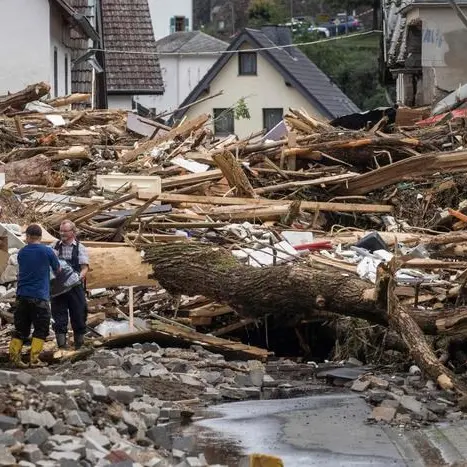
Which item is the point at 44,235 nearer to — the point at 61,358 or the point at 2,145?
the point at 61,358

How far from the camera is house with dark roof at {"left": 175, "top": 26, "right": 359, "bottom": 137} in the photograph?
58.7 meters

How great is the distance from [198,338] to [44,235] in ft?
8.85

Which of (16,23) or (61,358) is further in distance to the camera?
(16,23)

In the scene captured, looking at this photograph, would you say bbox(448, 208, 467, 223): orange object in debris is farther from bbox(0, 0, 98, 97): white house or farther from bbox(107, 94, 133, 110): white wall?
bbox(107, 94, 133, 110): white wall

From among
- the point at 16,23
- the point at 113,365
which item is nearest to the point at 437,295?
the point at 113,365

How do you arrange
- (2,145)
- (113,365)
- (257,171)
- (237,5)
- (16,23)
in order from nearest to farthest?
1. (113,365)
2. (257,171)
3. (2,145)
4. (16,23)
5. (237,5)

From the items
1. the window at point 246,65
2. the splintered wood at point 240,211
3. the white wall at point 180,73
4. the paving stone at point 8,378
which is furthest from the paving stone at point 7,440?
the white wall at point 180,73

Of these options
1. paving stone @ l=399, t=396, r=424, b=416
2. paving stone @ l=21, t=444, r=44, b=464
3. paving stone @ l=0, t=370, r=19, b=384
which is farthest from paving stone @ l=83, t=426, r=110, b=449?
paving stone @ l=399, t=396, r=424, b=416

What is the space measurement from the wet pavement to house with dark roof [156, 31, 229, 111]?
58326 mm

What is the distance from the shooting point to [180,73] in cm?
7188

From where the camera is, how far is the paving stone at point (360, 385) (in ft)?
42.9

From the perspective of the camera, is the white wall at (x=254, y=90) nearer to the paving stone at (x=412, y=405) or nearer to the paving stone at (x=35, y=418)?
the paving stone at (x=412, y=405)

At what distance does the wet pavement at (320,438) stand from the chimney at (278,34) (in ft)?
164

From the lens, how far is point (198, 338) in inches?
599
